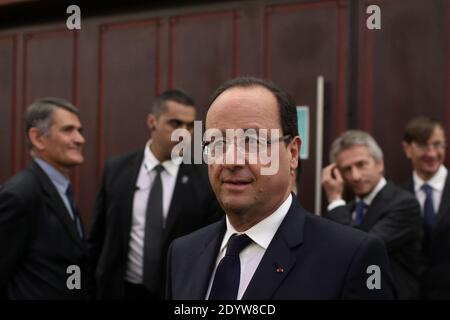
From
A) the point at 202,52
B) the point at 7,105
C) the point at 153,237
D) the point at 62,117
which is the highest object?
the point at 202,52

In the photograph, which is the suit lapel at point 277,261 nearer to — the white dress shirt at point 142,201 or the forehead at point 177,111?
the white dress shirt at point 142,201

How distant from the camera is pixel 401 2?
329cm

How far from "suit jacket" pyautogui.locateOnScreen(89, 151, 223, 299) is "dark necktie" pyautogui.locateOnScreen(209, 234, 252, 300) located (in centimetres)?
157

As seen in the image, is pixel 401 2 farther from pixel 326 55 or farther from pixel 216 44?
pixel 216 44

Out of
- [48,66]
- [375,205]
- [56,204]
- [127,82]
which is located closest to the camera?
[56,204]

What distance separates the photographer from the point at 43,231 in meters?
2.84

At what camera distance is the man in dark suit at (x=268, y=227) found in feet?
4.67

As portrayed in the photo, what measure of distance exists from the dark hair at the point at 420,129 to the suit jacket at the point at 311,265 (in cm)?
159

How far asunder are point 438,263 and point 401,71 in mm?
1027

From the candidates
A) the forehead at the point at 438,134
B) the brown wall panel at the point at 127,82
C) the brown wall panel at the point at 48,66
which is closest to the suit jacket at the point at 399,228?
the forehead at the point at 438,134

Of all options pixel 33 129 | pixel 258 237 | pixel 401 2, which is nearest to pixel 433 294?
pixel 401 2

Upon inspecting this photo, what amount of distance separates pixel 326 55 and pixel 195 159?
96 cm

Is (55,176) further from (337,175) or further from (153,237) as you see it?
(337,175)

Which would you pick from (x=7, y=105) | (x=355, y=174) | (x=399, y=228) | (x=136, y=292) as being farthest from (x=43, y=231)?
(x=7, y=105)
